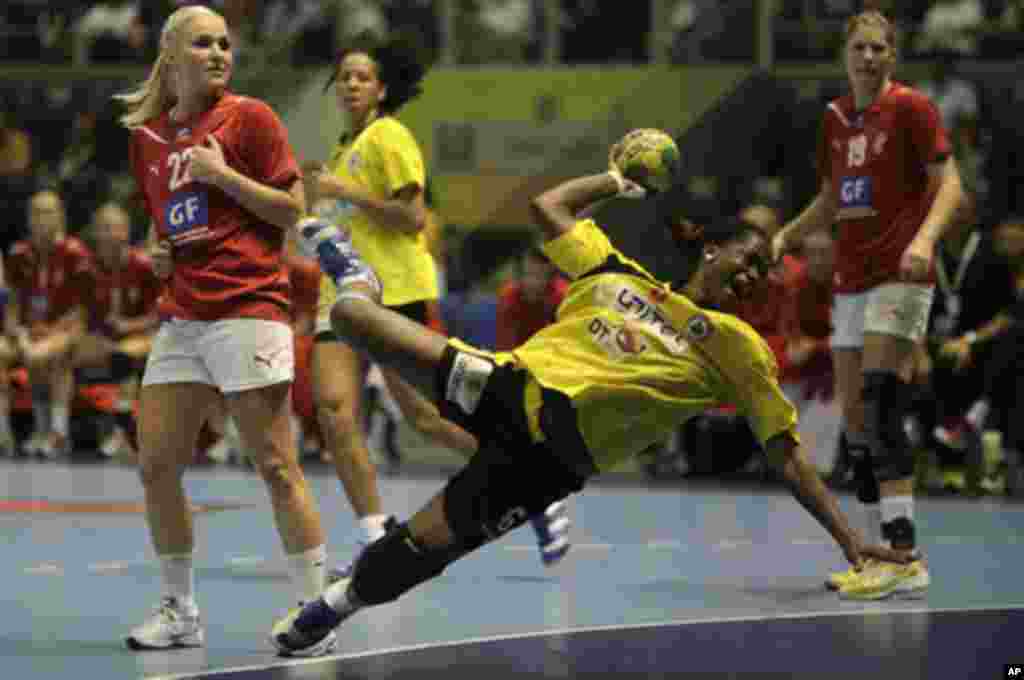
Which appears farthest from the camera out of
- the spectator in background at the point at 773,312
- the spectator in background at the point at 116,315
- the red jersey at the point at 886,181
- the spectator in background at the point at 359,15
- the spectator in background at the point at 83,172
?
the spectator in background at the point at 359,15

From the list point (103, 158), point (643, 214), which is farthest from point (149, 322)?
point (103, 158)

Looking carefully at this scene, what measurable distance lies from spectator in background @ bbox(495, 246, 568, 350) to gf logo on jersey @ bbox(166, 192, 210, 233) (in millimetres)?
7301

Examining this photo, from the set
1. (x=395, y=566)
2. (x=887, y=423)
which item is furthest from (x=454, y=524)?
(x=887, y=423)

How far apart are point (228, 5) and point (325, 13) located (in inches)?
38.9

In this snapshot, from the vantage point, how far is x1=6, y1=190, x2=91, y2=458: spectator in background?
48.2 ft

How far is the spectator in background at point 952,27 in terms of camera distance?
58.4ft

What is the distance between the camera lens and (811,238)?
13219 millimetres

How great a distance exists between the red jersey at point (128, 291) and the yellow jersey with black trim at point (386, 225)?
6.19m

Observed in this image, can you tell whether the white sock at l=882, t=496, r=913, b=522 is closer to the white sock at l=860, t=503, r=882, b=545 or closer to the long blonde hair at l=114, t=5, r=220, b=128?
the white sock at l=860, t=503, r=882, b=545

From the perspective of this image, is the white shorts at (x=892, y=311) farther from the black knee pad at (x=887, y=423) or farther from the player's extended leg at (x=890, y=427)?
the black knee pad at (x=887, y=423)

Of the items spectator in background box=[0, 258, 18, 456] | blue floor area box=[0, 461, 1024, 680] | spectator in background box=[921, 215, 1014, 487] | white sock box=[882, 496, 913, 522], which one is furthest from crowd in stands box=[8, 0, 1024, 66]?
white sock box=[882, 496, 913, 522]

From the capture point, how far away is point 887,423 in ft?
26.2

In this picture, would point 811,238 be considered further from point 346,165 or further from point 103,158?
point 103,158

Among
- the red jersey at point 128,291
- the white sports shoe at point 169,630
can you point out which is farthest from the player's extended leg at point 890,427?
the red jersey at point 128,291
